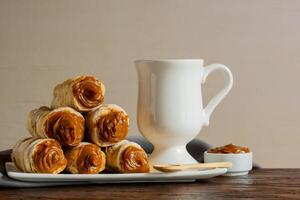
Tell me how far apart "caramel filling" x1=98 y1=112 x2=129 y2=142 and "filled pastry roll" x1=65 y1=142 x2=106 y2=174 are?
1.0 inches

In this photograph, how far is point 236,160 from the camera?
133cm

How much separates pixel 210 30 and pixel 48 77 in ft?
2.44

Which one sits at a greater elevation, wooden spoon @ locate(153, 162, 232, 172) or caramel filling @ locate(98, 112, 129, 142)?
caramel filling @ locate(98, 112, 129, 142)

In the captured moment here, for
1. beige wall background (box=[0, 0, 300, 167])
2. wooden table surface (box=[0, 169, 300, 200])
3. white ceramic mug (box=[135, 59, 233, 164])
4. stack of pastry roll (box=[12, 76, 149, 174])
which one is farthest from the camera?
beige wall background (box=[0, 0, 300, 167])

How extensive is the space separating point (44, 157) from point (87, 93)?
0.14 m

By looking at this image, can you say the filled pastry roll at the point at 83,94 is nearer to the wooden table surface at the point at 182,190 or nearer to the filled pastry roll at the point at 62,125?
the filled pastry roll at the point at 62,125

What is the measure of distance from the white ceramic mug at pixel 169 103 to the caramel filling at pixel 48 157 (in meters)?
0.22

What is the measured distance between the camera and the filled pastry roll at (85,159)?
116cm

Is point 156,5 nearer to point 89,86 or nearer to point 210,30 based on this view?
point 210,30

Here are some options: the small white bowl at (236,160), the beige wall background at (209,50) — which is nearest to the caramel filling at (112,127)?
the small white bowl at (236,160)

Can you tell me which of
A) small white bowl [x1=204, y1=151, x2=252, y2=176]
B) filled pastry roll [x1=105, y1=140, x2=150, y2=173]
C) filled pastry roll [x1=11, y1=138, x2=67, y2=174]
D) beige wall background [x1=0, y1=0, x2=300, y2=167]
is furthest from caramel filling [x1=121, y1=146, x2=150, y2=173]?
beige wall background [x1=0, y1=0, x2=300, y2=167]

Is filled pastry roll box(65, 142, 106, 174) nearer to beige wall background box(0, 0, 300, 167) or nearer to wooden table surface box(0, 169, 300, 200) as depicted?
wooden table surface box(0, 169, 300, 200)

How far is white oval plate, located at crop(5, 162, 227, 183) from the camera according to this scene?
3.69 ft

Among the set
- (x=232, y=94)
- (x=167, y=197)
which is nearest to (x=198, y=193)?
(x=167, y=197)
